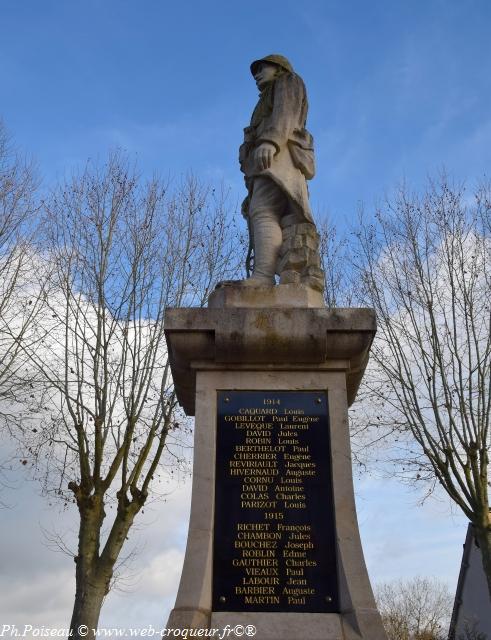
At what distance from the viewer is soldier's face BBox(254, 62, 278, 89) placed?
7.62m

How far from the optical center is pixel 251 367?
5.70 m

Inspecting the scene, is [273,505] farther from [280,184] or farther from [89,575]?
[89,575]

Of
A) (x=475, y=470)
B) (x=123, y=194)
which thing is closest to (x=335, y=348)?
(x=475, y=470)

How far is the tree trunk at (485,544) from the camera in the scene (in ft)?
35.8

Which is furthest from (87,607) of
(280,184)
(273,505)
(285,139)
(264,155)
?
(285,139)

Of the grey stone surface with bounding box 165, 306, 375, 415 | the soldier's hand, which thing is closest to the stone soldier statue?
the soldier's hand

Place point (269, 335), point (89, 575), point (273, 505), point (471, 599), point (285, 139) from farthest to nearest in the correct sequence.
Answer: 1. point (471, 599)
2. point (89, 575)
3. point (285, 139)
4. point (269, 335)
5. point (273, 505)

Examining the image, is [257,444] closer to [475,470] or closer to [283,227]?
[283,227]

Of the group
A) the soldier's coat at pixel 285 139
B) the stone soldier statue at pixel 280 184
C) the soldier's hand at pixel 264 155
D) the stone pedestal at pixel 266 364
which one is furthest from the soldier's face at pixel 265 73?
the stone pedestal at pixel 266 364

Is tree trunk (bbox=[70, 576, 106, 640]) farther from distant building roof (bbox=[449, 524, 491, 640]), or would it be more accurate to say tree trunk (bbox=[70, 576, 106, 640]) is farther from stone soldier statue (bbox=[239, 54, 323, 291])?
distant building roof (bbox=[449, 524, 491, 640])

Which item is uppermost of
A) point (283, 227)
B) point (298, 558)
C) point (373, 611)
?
point (283, 227)

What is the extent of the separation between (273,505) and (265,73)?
508 cm

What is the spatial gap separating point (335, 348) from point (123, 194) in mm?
9772

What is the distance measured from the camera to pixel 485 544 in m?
11.2
